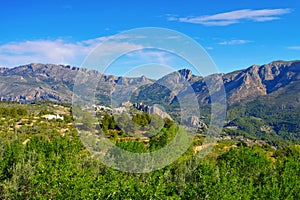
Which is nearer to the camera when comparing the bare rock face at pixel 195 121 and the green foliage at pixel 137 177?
the green foliage at pixel 137 177

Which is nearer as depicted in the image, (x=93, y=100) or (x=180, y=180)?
(x=93, y=100)

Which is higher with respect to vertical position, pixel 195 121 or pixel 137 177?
pixel 195 121

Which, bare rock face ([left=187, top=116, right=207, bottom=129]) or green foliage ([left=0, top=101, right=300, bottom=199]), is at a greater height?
bare rock face ([left=187, top=116, right=207, bottom=129])

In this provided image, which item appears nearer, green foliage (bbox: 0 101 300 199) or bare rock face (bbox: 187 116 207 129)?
green foliage (bbox: 0 101 300 199)

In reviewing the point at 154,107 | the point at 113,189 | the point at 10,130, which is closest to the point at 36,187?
the point at 113,189

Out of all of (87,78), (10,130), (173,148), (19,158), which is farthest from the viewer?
(10,130)

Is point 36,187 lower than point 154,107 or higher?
lower

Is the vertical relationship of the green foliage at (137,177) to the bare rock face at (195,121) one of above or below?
below

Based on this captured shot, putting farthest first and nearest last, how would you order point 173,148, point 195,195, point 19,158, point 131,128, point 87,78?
point 131,128
point 173,148
point 19,158
point 195,195
point 87,78

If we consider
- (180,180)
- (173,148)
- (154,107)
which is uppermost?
(154,107)

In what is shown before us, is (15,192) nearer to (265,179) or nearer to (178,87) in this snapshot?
(178,87)

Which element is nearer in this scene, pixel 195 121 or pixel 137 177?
pixel 195 121
